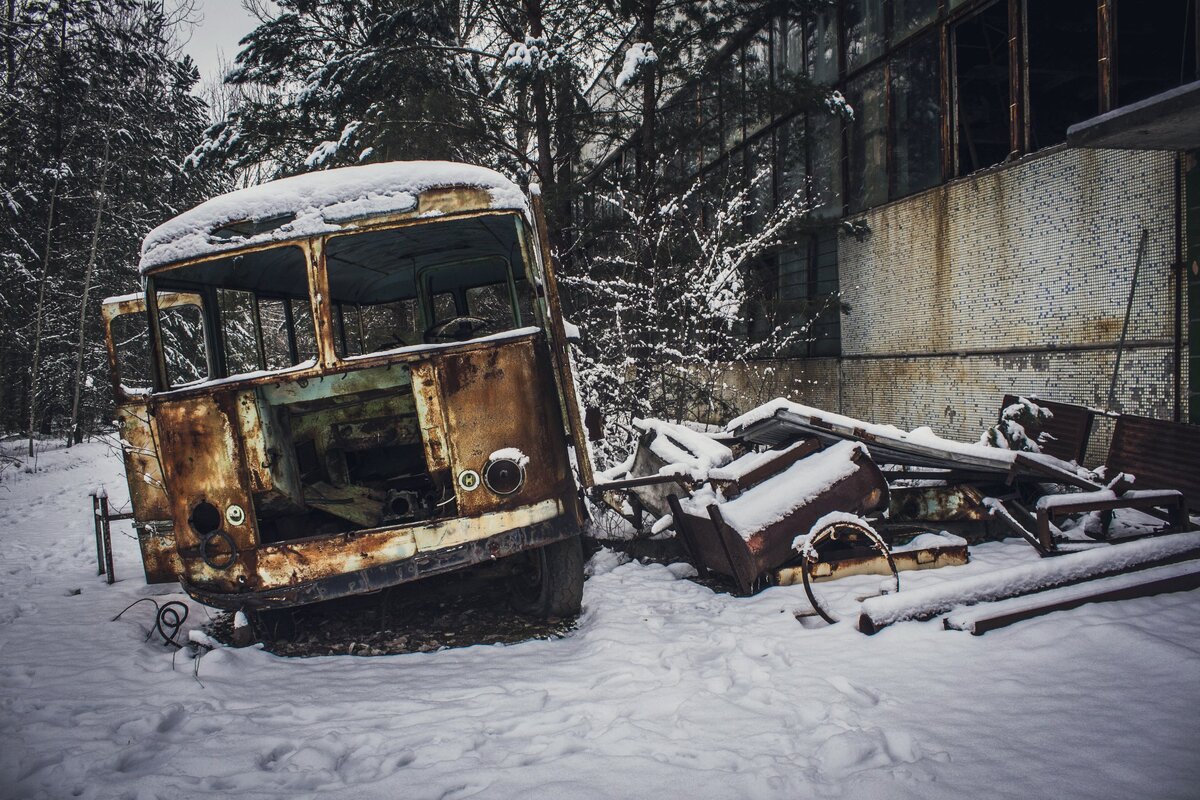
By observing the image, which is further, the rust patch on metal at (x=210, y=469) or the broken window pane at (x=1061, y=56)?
the broken window pane at (x=1061, y=56)

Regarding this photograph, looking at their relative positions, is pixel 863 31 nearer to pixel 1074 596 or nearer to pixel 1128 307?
pixel 1128 307

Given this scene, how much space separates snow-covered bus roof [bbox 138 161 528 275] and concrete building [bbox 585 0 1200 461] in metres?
3.99

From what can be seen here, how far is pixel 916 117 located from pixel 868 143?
2.67 feet

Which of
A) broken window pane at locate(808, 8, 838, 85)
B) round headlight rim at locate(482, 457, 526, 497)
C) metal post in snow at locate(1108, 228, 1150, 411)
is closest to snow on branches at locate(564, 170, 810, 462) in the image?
broken window pane at locate(808, 8, 838, 85)

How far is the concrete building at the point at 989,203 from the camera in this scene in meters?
5.66

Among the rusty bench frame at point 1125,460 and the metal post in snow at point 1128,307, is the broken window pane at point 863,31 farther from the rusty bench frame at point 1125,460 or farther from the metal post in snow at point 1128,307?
the rusty bench frame at point 1125,460

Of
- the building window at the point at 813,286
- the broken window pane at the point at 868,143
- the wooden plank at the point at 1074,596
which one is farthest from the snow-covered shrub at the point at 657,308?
the wooden plank at the point at 1074,596

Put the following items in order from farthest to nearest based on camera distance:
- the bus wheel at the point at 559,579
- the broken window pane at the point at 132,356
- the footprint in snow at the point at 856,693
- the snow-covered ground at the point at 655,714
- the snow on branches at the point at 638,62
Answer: the broken window pane at the point at 132,356 → the snow on branches at the point at 638,62 → the bus wheel at the point at 559,579 → the footprint in snow at the point at 856,693 → the snow-covered ground at the point at 655,714

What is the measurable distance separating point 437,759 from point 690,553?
9.15 feet

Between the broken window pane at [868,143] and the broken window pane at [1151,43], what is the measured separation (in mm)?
2474

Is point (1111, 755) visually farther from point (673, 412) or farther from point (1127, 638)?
point (673, 412)

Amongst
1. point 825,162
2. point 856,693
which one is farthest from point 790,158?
point 856,693

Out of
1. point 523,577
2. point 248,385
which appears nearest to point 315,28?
point 248,385

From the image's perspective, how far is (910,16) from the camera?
8508 mm
